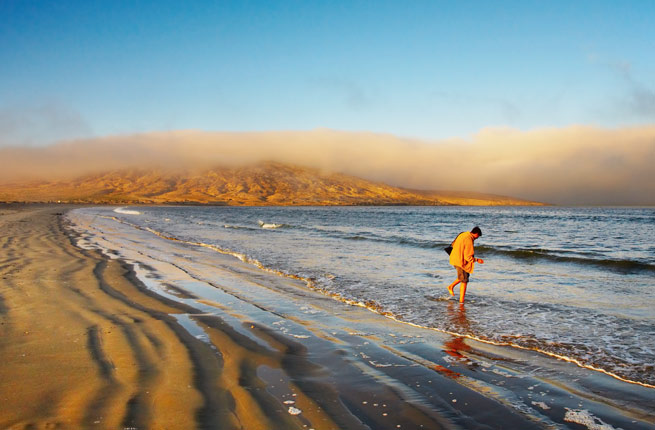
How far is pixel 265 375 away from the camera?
5.64 metres

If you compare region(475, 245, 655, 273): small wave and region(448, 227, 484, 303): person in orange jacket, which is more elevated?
region(448, 227, 484, 303): person in orange jacket

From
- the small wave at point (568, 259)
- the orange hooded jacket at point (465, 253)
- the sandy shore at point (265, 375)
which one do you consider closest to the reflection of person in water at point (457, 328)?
the sandy shore at point (265, 375)

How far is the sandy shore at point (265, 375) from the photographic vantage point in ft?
14.5

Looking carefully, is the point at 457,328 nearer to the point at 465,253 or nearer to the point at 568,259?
the point at 465,253

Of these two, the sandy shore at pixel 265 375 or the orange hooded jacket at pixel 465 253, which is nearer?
the sandy shore at pixel 265 375

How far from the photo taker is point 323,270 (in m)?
17.3

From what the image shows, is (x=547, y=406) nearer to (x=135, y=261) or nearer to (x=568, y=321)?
(x=568, y=321)

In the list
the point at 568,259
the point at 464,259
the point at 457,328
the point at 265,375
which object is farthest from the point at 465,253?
the point at 568,259

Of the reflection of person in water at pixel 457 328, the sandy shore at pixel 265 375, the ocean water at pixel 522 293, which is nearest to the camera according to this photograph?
the sandy shore at pixel 265 375

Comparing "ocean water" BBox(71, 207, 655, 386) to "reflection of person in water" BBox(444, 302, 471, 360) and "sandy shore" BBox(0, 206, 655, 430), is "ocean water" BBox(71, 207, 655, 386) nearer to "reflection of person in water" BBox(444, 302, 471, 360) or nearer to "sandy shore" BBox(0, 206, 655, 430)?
"reflection of person in water" BBox(444, 302, 471, 360)

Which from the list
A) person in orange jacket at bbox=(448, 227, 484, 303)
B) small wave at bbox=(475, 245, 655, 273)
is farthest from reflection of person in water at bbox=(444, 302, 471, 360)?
small wave at bbox=(475, 245, 655, 273)

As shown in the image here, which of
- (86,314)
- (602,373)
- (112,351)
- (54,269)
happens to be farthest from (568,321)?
(54,269)

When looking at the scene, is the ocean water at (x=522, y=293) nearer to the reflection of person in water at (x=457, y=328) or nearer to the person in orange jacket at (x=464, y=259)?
the reflection of person in water at (x=457, y=328)

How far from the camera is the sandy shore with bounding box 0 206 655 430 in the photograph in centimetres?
443
